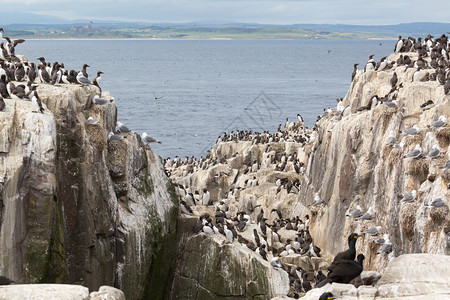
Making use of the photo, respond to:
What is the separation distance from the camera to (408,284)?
12109mm

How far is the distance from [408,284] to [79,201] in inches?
386

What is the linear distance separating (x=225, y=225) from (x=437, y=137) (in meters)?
7.15

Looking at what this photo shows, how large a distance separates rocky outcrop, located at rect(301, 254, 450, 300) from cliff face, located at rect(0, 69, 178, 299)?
768 centimetres

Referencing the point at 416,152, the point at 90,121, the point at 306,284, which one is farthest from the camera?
the point at 306,284

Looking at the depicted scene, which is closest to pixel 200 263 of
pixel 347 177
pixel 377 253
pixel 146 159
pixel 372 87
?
pixel 146 159

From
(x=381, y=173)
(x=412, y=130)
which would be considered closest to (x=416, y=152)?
(x=412, y=130)

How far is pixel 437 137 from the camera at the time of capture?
2191cm

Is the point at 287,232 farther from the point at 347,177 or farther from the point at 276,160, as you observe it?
the point at 276,160

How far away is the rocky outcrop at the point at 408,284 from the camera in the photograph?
38.8 feet

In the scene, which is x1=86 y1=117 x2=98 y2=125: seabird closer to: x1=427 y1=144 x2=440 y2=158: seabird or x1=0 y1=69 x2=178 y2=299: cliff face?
x1=0 y1=69 x2=178 y2=299: cliff face

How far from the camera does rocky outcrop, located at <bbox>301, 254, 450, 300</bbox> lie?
1184 cm

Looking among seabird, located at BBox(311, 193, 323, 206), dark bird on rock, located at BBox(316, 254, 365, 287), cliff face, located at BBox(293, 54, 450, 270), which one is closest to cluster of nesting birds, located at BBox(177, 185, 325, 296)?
cliff face, located at BBox(293, 54, 450, 270)

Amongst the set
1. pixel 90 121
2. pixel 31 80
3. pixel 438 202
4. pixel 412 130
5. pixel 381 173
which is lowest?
pixel 381 173

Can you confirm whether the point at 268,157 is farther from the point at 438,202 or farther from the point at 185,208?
the point at 438,202
